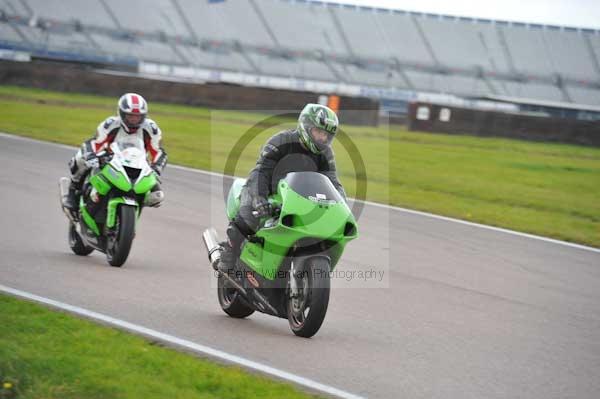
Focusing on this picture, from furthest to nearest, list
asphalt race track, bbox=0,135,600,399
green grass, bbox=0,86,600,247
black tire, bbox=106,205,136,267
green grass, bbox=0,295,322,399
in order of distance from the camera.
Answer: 1. green grass, bbox=0,86,600,247
2. black tire, bbox=106,205,136,267
3. asphalt race track, bbox=0,135,600,399
4. green grass, bbox=0,295,322,399

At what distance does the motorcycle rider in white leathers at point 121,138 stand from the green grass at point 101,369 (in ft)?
11.2

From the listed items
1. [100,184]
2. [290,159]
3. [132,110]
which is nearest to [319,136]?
[290,159]

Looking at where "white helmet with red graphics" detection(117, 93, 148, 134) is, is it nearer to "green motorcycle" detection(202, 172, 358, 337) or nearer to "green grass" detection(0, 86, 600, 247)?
"green motorcycle" detection(202, 172, 358, 337)

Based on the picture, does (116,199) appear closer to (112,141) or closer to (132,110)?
(112,141)

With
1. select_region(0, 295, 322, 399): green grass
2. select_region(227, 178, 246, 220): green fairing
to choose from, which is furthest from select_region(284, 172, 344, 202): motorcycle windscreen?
select_region(0, 295, 322, 399): green grass

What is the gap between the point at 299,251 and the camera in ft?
21.3

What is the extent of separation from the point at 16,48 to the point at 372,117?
77.5 ft

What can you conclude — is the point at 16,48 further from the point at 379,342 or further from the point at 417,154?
the point at 379,342

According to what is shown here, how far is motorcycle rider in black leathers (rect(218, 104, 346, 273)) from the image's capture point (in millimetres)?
6570

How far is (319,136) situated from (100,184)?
335 cm

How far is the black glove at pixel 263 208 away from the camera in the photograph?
21.6ft

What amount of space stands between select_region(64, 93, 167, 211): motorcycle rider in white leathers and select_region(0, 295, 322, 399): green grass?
11.2ft

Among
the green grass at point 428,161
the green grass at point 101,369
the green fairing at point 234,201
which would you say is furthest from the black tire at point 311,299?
the green grass at point 428,161

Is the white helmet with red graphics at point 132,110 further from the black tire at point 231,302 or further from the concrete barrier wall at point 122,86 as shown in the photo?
the concrete barrier wall at point 122,86
